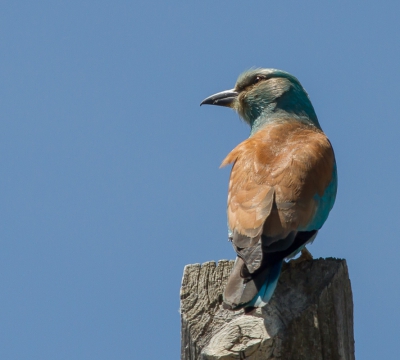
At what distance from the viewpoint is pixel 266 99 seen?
8211 mm

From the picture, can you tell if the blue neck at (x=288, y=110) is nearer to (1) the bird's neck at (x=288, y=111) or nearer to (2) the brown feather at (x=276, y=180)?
(1) the bird's neck at (x=288, y=111)

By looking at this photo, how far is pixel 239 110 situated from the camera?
8.52 m

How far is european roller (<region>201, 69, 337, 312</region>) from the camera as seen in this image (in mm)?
4426

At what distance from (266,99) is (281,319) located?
185 inches

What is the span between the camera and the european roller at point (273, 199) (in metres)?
4.43

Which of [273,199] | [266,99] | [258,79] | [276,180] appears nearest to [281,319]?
[273,199]

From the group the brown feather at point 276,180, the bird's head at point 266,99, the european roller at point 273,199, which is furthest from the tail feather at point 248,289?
the bird's head at point 266,99

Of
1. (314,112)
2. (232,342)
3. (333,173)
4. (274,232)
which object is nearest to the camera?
(232,342)

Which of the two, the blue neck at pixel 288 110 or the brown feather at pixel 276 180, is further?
the blue neck at pixel 288 110

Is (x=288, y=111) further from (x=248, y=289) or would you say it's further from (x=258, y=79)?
(x=248, y=289)

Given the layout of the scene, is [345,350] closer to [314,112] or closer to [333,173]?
[333,173]

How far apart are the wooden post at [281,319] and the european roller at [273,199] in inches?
4.7

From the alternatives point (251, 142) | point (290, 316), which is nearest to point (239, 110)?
point (251, 142)

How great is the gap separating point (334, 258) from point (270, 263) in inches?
19.7
